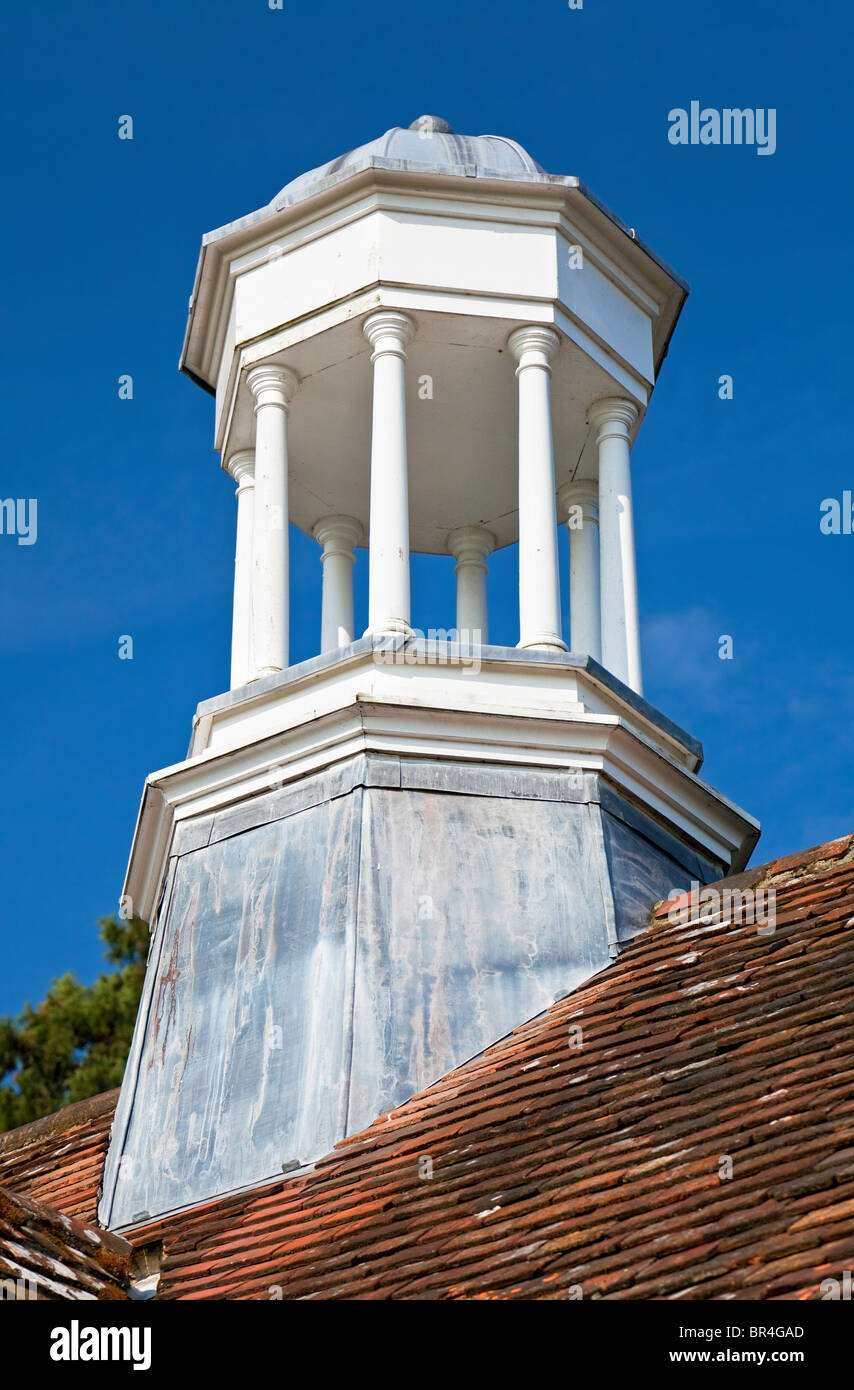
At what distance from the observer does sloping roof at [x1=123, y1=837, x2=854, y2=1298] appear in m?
8.19

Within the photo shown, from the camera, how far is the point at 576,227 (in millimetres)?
14156

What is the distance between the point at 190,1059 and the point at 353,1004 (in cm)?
101

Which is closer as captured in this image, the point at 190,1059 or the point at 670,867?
the point at 190,1059

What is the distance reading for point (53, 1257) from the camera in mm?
9336

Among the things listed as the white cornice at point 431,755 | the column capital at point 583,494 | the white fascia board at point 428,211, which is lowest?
the white cornice at point 431,755

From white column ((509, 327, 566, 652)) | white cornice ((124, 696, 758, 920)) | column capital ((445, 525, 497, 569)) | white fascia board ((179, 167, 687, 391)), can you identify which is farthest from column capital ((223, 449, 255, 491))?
white cornice ((124, 696, 758, 920))

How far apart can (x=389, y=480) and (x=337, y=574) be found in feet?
8.13

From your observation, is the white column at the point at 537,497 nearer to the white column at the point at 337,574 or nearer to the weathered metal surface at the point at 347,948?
the weathered metal surface at the point at 347,948

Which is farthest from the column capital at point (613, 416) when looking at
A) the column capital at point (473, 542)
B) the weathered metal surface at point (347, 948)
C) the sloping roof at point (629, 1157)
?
the sloping roof at point (629, 1157)

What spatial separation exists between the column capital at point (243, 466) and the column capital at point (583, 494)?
204 centimetres

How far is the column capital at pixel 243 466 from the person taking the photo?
14703mm

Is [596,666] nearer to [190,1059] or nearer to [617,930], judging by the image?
[617,930]

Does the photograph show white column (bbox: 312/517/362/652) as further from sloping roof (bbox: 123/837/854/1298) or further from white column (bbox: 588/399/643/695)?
sloping roof (bbox: 123/837/854/1298)
